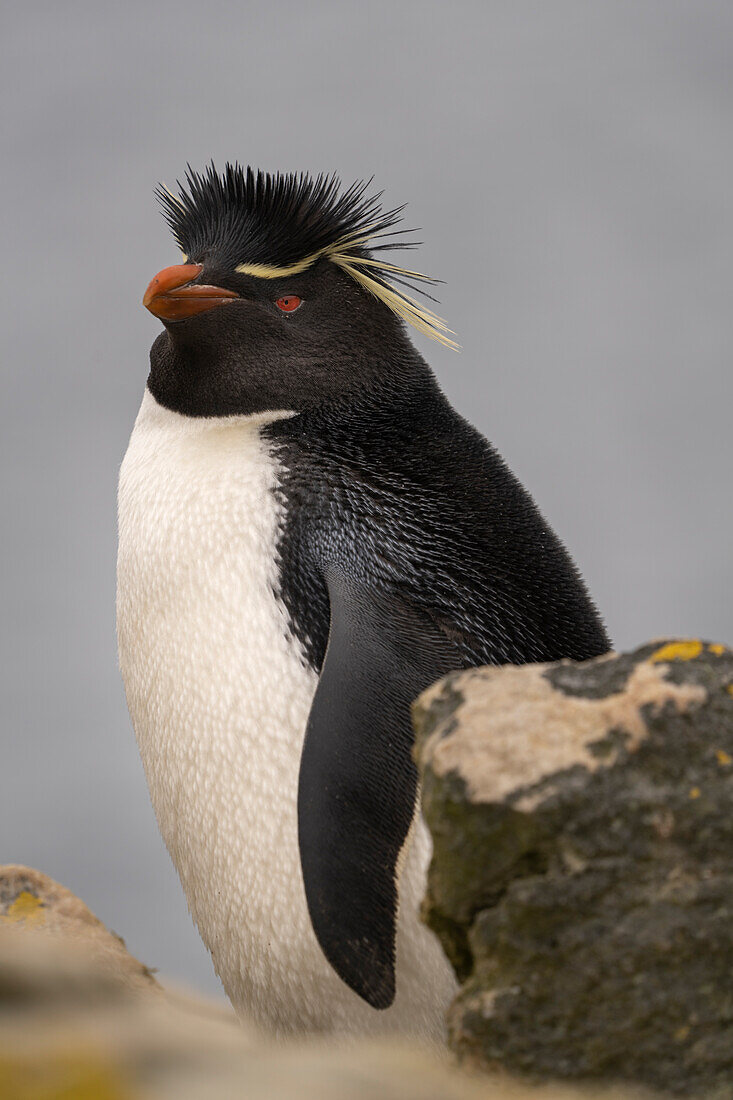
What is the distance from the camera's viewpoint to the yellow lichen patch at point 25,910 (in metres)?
2.27

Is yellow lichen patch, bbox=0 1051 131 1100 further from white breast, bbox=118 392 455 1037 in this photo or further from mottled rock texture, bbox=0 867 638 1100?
white breast, bbox=118 392 455 1037

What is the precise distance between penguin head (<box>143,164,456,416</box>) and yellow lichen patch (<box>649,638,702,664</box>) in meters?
1.04

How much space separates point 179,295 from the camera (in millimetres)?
1978

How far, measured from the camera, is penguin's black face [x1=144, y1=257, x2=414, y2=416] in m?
2.01

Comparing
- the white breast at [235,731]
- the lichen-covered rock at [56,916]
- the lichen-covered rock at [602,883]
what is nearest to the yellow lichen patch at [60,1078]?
the lichen-covered rock at [602,883]

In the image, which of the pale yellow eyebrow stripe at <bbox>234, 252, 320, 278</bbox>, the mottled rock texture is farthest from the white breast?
the mottled rock texture

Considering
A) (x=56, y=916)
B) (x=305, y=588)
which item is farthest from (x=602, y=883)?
(x=56, y=916)

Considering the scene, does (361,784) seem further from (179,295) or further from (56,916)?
(56,916)

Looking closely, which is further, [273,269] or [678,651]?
[273,269]

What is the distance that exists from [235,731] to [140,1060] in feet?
2.83

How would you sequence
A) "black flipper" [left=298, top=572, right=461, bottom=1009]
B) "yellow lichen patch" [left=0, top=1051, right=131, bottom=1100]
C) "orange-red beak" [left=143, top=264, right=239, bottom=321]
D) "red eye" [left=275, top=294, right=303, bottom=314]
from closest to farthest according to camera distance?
"yellow lichen patch" [left=0, top=1051, right=131, bottom=1100] < "black flipper" [left=298, top=572, right=461, bottom=1009] < "orange-red beak" [left=143, top=264, right=239, bottom=321] < "red eye" [left=275, top=294, right=303, bottom=314]

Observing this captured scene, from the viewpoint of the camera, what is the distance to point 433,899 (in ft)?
3.79

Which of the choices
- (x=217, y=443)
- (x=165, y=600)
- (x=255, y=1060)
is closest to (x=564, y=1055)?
(x=255, y=1060)

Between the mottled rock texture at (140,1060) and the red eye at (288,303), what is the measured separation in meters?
1.20
